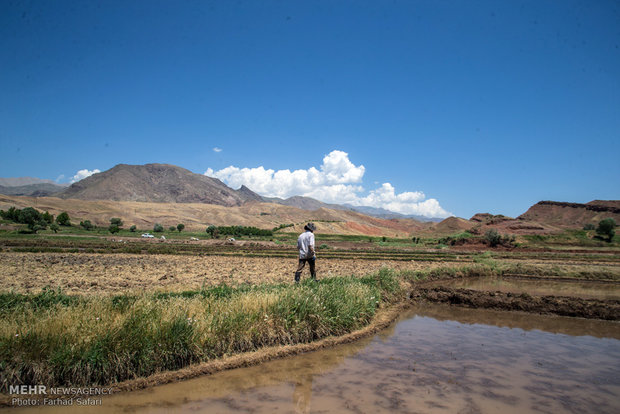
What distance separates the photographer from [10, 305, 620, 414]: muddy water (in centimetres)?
586

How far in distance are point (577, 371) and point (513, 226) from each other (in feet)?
267

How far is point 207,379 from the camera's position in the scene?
685cm

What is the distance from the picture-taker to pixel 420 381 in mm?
6926

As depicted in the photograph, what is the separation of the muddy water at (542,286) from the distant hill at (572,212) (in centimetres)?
9898

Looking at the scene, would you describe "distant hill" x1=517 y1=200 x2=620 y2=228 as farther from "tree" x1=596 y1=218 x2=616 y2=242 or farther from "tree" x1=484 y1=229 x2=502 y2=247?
"tree" x1=484 y1=229 x2=502 y2=247

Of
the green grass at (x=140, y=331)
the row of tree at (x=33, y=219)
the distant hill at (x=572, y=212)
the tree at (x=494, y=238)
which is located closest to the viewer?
the green grass at (x=140, y=331)

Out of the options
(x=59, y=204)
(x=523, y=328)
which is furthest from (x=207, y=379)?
(x=59, y=204)

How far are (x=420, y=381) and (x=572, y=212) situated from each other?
Result: 137464 mm

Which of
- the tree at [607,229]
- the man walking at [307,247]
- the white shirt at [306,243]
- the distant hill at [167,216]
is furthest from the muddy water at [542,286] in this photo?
the distant hill at [167,216]

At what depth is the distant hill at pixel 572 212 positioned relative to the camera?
108812 millimetres

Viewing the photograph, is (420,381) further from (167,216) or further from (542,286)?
(167,216)

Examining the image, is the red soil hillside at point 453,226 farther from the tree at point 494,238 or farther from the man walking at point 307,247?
the man walking at point 307,247

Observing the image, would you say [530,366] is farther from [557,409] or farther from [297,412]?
[297,412]

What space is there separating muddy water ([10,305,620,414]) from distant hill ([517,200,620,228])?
4582 inches
